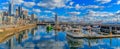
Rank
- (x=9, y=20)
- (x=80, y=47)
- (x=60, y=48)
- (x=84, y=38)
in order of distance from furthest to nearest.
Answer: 1. (x=9, y=20)
2. (x=84, y=38)
3. (x=80, y=47)
4. (x=60, y=48)

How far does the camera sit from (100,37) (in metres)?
25.1

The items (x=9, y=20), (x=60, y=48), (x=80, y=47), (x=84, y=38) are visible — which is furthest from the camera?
(x=9, y=20)

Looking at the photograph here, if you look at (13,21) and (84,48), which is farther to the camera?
(13,21)

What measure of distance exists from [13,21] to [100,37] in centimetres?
7058

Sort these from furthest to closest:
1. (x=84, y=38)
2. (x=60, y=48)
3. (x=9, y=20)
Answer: (x=9, y=20)
(x=84, y=38)
(x=60, y=48)

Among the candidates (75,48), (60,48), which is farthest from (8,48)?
(75,48)

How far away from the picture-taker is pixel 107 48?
59.5ft

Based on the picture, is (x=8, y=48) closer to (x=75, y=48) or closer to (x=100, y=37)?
(x=75, y=48)

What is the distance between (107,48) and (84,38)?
651cm

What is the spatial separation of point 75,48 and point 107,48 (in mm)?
3202

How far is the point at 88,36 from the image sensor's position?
24.9m

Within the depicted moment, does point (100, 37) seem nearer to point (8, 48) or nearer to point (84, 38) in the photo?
point (84, 38)

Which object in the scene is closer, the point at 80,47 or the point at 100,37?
the point at 80,47

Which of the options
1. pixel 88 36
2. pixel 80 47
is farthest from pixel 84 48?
pixel 88 36
